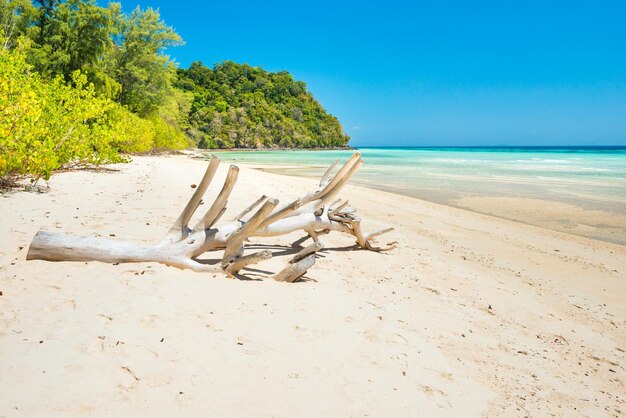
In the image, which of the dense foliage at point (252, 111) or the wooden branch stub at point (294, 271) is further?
the dense foliage at point (252, 111)

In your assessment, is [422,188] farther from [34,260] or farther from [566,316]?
[34,260]

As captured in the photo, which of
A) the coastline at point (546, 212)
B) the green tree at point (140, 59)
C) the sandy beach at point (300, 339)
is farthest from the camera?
the green tree at point (140, 59)

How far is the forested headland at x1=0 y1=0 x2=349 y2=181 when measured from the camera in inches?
298

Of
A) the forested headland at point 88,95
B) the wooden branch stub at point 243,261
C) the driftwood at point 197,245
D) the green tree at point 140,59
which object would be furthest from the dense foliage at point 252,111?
the wooden branch stub at point 243,261

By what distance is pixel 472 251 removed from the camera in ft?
24.9

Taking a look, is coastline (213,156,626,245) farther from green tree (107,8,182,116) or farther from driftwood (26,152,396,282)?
green tree (107,8,182,116)

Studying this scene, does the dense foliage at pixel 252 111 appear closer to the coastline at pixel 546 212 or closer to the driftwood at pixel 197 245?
the coastline at pixel 546 212

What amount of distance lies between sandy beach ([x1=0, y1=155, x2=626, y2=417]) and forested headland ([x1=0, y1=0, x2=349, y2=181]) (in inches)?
Answer: 101

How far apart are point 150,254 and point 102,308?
1278 mm

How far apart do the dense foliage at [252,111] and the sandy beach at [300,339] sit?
275 feet

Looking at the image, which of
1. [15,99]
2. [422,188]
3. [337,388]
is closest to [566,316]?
[337,388]

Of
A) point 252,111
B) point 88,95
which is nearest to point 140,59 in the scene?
point 88,95

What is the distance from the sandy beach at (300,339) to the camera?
230cm

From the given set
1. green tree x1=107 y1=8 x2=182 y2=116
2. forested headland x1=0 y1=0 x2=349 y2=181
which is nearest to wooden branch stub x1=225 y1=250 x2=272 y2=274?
forested headland x1=0 y1=0 x2=349 y2=181
